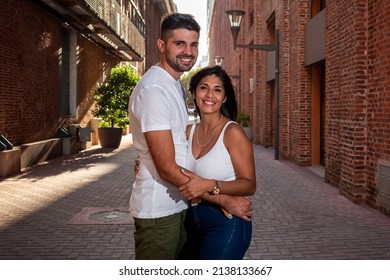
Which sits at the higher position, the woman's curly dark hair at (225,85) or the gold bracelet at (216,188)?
the woman's curly dark hair at (225,85)

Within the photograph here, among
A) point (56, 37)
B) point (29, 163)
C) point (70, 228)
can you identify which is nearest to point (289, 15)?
point (56, 37)

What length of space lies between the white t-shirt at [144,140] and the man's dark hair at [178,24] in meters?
0.24

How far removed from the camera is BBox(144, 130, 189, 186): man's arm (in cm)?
211

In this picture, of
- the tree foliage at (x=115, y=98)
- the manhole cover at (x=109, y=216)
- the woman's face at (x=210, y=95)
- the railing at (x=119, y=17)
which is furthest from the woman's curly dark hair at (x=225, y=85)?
the tree foliage at (x=115, y=98)

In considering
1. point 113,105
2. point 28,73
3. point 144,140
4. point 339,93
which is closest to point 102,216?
point 144,140

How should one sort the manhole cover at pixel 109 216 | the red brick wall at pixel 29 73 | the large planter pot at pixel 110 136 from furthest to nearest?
the large planter pot at pixel 110 136 < the red brick wall at pixel 29 73 < the manhole cover at pixel 109 216

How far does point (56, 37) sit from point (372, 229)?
1267 cm

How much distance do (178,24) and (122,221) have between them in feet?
13.8

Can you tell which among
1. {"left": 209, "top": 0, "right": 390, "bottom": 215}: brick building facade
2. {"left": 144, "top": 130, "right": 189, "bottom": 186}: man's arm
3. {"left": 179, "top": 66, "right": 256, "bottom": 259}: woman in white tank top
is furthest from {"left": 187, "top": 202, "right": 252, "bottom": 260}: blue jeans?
{"left": 209, "top": 0, "right": 390, "bottom": 215}: brick building facade

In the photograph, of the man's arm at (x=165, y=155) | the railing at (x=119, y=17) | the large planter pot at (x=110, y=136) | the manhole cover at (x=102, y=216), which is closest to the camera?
the man's arm at (x=165, y=155)

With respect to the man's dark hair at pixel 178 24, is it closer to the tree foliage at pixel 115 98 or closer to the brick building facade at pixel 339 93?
the brick building facade at pixel 339 93

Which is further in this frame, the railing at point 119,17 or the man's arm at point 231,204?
the railing at point 119,17


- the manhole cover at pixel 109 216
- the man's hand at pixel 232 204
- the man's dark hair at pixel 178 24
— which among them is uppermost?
the man's dark hair at pixel 178 24

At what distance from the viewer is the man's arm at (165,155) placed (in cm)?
211
